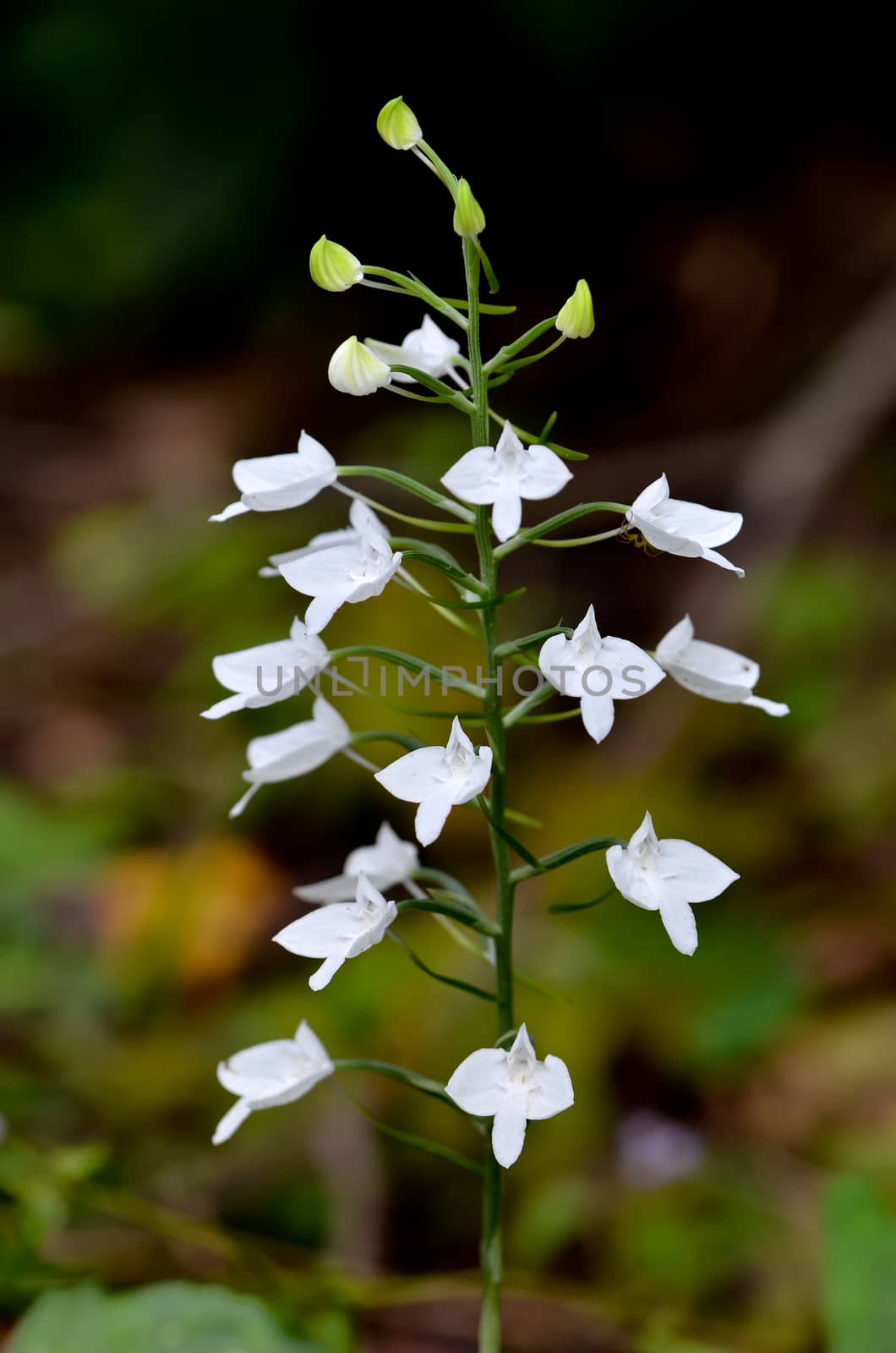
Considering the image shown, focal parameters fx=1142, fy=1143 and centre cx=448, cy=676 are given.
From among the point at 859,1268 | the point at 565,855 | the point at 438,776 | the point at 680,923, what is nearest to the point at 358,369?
the point at 438,776

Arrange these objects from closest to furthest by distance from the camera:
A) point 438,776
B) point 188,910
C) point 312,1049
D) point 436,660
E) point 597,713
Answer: point 597,713 → point 438,776 → point 312,1049 → point 188,910 → point 436,660

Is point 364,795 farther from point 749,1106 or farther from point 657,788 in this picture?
point 749,1106

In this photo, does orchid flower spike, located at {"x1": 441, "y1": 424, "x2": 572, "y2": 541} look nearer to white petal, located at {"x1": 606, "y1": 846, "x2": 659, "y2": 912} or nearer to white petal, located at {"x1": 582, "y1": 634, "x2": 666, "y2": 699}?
white petal, located at {"x1": 582, "y1": 634, "x2": 666, "y2": 699}

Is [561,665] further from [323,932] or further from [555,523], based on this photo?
[323,932]

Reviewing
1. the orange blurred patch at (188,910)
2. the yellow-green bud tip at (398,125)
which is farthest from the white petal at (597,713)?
the orange blurred patch at (188,910)

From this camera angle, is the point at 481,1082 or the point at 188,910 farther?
the point at 188,910

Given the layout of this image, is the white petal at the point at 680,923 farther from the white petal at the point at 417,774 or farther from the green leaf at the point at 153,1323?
the green leaf at the point at 153,1323
